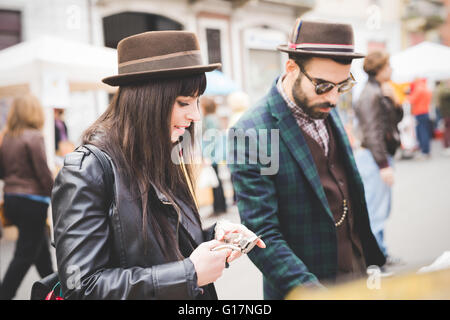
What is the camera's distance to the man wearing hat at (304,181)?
5.44 feet

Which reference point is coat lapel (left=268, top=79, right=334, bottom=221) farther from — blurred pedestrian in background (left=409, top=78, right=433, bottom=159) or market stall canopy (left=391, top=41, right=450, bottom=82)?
blurred pedestrian in background (left=409, top=78, right=433, bottom=159)

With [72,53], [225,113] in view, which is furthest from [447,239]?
[225,113]

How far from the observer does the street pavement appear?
3.60 meters

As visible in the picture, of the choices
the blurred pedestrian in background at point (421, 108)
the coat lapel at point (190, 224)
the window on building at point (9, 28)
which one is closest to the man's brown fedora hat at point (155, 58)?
the coat lapel at point (190, 224)

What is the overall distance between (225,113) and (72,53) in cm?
771

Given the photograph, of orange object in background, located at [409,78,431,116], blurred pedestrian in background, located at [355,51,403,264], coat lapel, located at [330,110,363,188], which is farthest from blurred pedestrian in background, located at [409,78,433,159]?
coat lapel, located at [330,110,363,188]

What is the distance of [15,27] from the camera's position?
8820 millimetres

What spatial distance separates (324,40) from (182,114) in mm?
761

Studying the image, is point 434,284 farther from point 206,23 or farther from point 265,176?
point 206,23

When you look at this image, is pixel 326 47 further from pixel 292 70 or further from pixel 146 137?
pixel 146 137

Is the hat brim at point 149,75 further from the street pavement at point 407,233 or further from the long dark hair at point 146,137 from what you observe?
the street pavement at point 407,233

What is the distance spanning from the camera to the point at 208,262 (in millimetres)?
1131

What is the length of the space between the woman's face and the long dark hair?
0.02 m

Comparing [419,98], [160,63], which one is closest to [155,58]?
[160,63]
